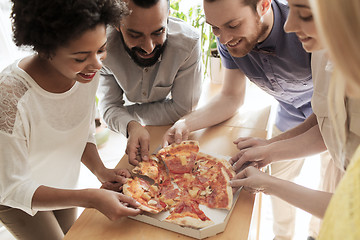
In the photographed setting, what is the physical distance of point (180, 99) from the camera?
1526 millimetres

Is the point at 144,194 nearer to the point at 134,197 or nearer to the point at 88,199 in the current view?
the point at 134,197

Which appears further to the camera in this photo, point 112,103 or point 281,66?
point 112,103

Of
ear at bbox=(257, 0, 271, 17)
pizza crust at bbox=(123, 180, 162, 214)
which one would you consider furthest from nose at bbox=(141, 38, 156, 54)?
pizza crust at bbox=(123, 180, 162, 214)

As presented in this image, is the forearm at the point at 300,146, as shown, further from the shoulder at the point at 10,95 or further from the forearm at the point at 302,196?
the shoulder at the point at 10,95

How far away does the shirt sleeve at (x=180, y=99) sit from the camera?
4.86ft

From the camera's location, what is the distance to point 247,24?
1.26m

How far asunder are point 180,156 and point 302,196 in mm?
474

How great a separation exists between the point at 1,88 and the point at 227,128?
959 mm

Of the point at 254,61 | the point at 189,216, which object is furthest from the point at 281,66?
the point at 189,216

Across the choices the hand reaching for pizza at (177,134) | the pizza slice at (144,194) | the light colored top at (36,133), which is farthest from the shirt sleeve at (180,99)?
the pizza slice at (144,194)

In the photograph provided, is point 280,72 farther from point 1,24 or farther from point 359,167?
point 1,24

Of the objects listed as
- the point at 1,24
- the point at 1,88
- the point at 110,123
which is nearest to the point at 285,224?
the point at 110,123

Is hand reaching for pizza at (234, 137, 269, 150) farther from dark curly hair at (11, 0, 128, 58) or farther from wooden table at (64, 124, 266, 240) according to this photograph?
dark curly hair at (11, 0, 128, 58)

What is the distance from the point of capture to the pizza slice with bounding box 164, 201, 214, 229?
92 cm
